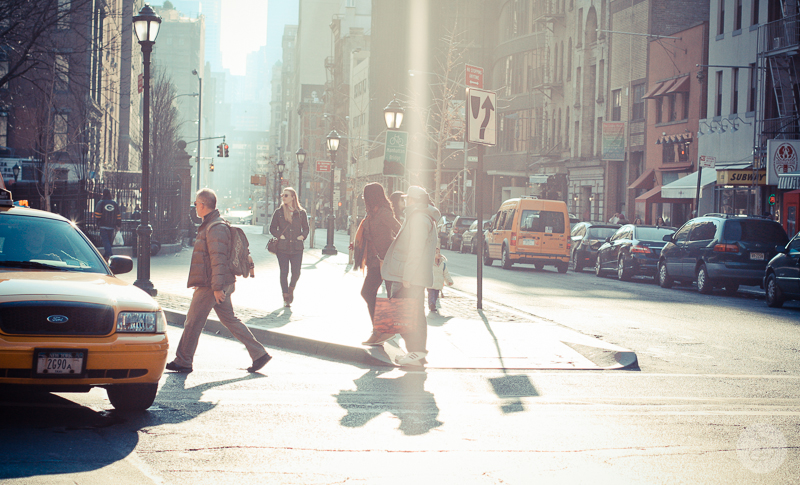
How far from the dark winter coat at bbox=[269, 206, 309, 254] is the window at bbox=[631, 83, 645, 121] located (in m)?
35.9

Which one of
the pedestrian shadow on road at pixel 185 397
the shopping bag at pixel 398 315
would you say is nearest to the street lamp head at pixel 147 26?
the shopping bag at pixel 398 315

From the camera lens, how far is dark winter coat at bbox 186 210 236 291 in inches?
353

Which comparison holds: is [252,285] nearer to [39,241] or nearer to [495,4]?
[39,241]

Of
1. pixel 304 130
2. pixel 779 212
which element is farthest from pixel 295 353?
pixel 304 130

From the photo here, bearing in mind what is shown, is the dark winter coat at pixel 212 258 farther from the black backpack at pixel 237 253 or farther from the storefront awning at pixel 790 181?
the storefront awning at pixel 790 181

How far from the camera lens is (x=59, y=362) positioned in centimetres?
633

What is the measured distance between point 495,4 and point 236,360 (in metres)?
81.2

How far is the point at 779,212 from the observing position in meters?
34.2

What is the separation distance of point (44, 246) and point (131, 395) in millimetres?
1560

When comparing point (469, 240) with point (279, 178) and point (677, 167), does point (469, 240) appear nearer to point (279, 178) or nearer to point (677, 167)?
point (677, 167)

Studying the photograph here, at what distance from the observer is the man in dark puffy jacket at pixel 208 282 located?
353 inches

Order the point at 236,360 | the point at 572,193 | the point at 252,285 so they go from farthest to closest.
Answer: the point at 572,193
the point at 252,285
the point at 236,360

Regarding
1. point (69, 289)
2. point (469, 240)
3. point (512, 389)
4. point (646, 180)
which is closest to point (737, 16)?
point (646, 180)

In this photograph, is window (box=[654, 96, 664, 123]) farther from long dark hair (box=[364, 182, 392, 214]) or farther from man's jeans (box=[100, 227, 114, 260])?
long dark hair (box=[364, 182, 392, 214])
